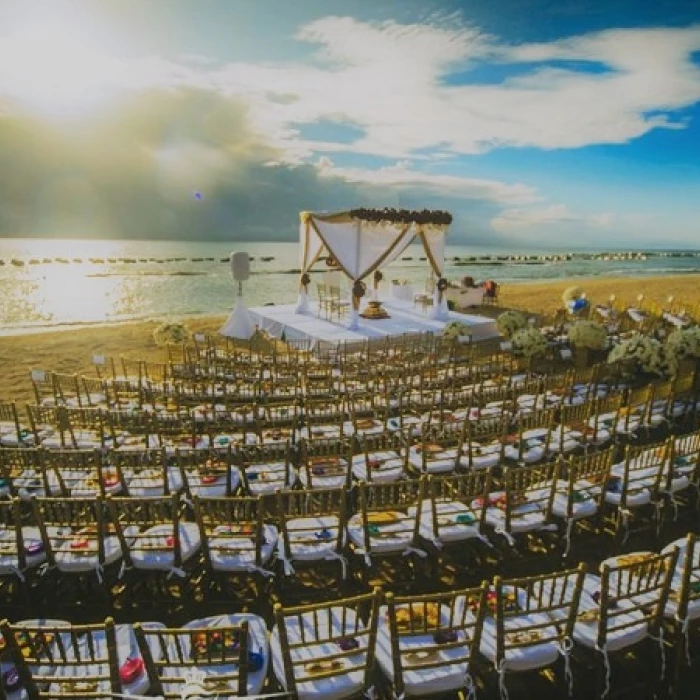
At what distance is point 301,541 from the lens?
168 inches

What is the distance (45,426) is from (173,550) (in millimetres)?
4538

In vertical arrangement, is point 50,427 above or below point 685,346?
below

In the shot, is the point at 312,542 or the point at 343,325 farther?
the point at 343,325

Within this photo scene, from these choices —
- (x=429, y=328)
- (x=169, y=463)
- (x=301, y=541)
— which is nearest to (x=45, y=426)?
(x=169, y=463)

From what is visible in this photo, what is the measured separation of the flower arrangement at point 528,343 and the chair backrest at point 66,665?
979cm

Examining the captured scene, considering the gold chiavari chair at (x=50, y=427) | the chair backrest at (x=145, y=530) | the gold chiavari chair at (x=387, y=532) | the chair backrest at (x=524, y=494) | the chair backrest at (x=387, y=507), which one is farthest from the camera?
the gold chiavari chair at (x=50, y=427)

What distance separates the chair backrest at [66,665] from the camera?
8.86ft

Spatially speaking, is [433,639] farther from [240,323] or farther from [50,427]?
[240,323]

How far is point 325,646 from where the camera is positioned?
337 centimetres

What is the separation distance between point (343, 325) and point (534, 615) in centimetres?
1347

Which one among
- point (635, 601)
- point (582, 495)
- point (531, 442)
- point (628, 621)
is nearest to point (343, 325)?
point (531, 442)

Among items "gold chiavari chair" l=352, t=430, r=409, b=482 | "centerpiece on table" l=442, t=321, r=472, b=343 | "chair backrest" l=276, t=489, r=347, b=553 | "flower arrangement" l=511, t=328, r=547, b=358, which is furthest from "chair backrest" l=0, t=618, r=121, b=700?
"centerpiece on table" l=442, t=321, r=472, b=343

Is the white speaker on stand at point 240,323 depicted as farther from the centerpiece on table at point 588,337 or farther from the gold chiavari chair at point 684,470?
the gold chiavari chair at point 684,470

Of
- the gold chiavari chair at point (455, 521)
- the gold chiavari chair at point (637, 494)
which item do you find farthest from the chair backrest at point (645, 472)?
the gold chiavari chair at point (455, 521)
